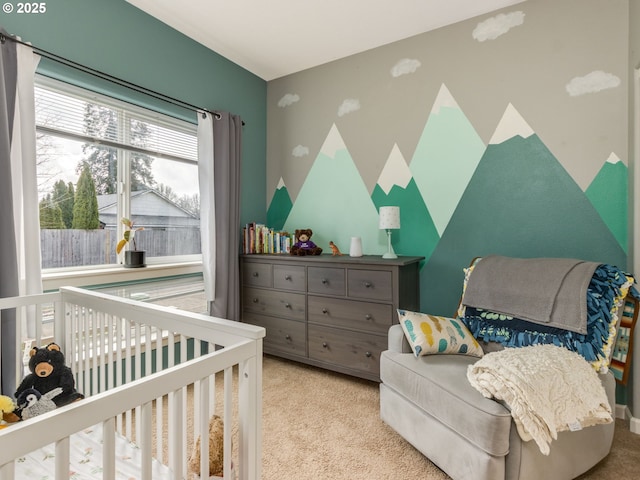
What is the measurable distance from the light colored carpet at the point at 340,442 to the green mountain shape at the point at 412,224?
3.48 ft

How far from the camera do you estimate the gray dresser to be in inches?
92.9

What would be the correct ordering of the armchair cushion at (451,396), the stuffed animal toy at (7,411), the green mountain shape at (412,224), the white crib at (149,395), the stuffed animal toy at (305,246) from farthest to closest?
the stuffed animal toy at (305,246), the green mountain shape at (412,224), the armchair cushion at (451,396), the stuffed animal toy at (7,411), the white crib at (149,395)

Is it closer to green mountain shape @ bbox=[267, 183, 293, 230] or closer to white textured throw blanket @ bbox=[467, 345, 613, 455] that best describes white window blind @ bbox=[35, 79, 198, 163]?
green mountain shape @ bbox=[267, 183, 293, 230]

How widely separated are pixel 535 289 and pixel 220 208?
2.20 metres

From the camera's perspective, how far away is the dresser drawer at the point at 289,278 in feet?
8.84

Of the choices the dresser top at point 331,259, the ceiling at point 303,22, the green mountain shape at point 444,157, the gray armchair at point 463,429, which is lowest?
the gray armchair at point 463,429

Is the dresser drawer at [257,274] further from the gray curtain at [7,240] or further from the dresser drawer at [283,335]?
the gray curtain at [7,240]

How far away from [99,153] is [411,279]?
226cm

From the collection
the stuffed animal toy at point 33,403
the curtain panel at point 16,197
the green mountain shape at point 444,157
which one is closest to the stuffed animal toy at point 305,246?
the green mountain shape at point 444,157

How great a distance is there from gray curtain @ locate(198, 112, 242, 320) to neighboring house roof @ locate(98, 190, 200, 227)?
0.70ft

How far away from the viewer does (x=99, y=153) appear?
2242mm

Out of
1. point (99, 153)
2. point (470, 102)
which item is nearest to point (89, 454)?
point (99, 153)

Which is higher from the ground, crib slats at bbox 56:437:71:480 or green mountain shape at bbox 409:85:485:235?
green mountain shape at bbox 409:85:485:235

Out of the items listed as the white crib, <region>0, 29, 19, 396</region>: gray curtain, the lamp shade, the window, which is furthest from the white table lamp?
<region>0, 29, 19, 396</region>: gray curtain
